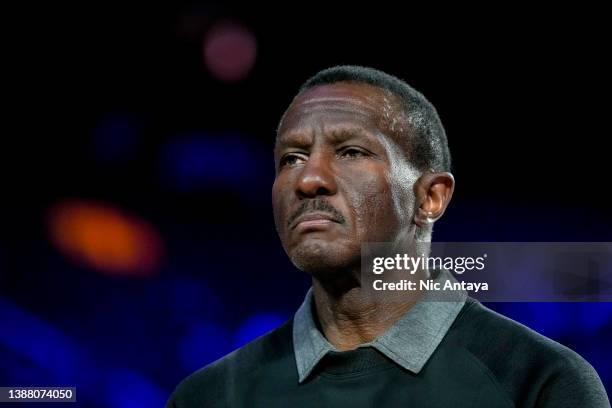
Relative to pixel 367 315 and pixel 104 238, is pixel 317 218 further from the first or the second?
pixel 104 238

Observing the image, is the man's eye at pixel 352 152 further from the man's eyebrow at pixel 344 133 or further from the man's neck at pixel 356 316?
the man's neck at pixel 356 316

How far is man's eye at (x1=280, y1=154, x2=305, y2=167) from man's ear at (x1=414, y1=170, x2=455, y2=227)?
0.28 metres

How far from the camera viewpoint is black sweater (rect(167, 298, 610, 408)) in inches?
70.2

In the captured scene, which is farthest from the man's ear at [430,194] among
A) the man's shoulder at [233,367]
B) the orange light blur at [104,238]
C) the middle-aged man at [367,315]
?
the orange light blur at [104,238]

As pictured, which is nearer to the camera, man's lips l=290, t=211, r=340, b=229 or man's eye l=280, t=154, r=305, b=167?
man's lips l=290, t=211, r=340, b=229

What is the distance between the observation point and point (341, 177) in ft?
6.39

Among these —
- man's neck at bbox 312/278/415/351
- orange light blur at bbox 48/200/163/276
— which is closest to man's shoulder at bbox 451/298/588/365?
man's neck at bbox 312/278/415/351

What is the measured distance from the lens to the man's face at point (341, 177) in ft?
6.29

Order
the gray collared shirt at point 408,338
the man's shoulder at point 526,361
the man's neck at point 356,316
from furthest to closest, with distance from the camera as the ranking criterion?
the man's neck at point 356,316 → the gray collared shirt at point 408,338 → the man's shoulder at point 526,361

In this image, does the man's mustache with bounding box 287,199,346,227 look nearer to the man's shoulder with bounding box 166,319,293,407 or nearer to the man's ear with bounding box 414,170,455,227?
the man's ear with bounding box 414,170,455,227

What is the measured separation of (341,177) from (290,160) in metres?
0.17

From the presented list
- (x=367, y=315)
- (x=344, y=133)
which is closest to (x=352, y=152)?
(x=344, y=133)

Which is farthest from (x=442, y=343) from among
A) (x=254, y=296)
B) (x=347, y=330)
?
(x=254, y=296)

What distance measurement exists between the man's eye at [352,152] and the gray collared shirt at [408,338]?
343 millimetres
